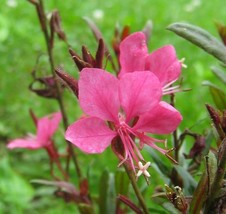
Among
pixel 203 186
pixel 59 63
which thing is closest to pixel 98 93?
pixel 203 186

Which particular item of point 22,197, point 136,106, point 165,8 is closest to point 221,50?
point 136,106

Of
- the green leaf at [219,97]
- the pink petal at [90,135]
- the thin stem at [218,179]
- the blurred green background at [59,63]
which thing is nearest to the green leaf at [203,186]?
the thin stem at [218,179]

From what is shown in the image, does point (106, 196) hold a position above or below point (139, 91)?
below

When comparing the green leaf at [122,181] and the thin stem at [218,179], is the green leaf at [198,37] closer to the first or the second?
the thin stem at [218,179]

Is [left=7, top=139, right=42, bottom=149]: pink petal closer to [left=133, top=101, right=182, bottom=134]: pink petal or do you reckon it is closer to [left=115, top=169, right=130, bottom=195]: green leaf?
[left=115, top=169, right=130, bottom=195]: green leaf

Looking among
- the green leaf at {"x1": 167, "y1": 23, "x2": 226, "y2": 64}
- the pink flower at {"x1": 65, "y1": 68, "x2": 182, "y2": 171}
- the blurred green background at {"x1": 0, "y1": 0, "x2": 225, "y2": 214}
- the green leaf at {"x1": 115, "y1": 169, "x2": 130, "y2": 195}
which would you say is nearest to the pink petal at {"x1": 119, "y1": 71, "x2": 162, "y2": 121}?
the pink flower at {"x1": 65, "y1": 68, "x2": 182, "y2": 171}

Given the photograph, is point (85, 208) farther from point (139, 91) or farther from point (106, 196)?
point (139, 91)

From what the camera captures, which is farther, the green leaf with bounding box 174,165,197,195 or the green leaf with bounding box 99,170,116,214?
the green leaf with bounding box 99,170,116,214
